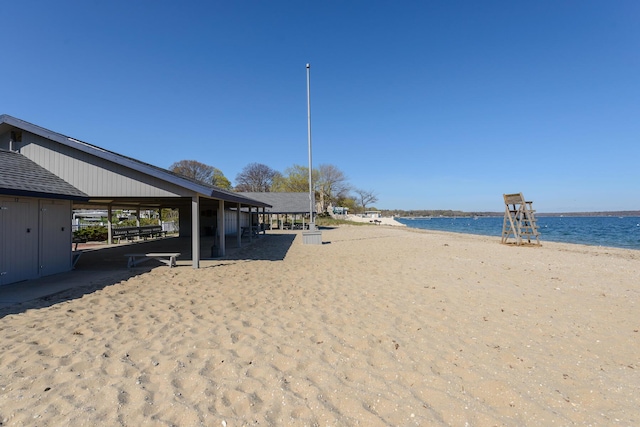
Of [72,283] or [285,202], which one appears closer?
[72,283]

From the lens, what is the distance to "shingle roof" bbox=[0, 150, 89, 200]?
22.5 feet

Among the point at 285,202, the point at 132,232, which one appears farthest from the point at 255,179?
the point at 132,232

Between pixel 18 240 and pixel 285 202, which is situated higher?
pixel 285 202

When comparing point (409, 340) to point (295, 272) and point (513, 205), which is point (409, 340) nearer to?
point (295, 272)

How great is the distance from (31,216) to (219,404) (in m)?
8.03

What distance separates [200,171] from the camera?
57406 millimetres

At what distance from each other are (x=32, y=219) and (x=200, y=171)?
52.4 m

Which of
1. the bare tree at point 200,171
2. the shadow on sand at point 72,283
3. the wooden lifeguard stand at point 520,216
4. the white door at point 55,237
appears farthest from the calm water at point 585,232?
the bare tree at point 200,171

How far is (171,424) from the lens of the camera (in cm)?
247

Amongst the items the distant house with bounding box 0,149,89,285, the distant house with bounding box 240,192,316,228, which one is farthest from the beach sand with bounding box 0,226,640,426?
the distant house with bounding box 240,192,316,228

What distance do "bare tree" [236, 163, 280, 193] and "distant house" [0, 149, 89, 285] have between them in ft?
190

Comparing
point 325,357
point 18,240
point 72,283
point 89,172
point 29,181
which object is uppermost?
point 89,172

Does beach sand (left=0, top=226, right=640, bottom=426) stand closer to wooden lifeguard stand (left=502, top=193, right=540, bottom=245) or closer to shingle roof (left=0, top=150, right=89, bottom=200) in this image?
shingle roof (left=0, top=150, right=89, bottom=200)

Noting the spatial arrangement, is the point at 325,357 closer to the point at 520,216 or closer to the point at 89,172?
the point at 89,172
